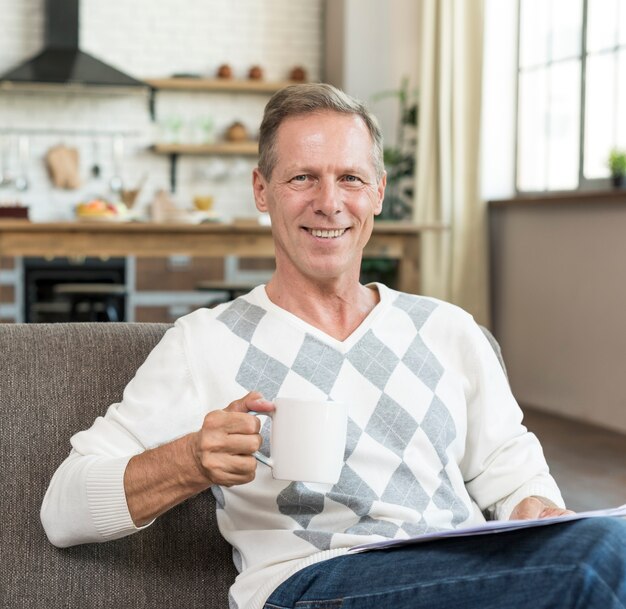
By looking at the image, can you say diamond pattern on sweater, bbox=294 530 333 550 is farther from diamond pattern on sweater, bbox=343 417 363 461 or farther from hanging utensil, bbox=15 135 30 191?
hanging utensil, bbox=15 135 30 191

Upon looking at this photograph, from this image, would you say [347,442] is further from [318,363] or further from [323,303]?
[323,303]

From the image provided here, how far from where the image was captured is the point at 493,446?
60.1 inches

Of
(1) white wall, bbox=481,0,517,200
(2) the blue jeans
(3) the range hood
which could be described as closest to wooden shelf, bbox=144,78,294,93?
(3) the range hood

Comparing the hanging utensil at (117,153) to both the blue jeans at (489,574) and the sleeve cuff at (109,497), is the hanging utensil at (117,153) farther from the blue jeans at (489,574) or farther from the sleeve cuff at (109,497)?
the blue jeans at (489,574)

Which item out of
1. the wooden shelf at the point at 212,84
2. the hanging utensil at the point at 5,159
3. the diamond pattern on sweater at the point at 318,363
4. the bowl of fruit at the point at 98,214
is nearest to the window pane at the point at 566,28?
the wooden shelf at the point at 212,84

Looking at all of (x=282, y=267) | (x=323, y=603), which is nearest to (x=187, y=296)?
(x=282, y=267)

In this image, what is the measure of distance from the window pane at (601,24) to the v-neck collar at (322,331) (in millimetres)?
3804

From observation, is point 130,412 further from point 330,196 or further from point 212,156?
point 212,156

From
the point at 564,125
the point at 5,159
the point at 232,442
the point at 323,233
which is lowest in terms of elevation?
the point at 232,442

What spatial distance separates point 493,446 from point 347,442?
258 millimetres

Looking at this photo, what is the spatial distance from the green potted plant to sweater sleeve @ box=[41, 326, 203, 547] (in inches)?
143

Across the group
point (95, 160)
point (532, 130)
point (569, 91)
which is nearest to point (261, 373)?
point (569, 91)

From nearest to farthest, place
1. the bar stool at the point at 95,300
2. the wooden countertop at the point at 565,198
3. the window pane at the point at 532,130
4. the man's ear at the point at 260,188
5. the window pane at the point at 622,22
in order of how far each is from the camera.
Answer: the man's ear at the point at 260,188 < the wooden countertop at the point at 565,198 < the window pane at the point at 622,22 < the bar stool at the point at 95,300 < the window pane at the point at 532,130

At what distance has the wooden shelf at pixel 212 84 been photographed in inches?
274
